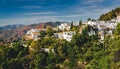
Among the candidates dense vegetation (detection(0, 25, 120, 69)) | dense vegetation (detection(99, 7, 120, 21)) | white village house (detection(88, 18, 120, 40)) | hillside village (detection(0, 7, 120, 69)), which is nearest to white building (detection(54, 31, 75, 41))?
hillside village (detection(0, 7, 120, 69))

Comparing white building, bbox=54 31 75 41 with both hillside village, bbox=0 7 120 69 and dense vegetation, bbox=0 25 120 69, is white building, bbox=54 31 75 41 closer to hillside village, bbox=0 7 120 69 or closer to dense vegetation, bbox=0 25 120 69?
hillside village, bbox=0 7 120 69

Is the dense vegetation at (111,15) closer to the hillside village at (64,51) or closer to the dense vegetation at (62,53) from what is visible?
the hillside village at (64,51)

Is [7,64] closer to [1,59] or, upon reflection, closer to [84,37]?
[1,59]

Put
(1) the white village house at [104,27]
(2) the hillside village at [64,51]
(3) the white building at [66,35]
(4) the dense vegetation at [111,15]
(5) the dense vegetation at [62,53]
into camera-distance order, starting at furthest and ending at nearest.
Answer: (4) the dense vegetation at [111,15], (3) the white building at [66,35], (1) the white village house at [104,27], (2) the hillside village at [64,51], (5) the dense vegetation at [62,53]

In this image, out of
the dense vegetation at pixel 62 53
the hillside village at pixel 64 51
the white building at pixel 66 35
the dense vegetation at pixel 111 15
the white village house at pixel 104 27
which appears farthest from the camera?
the dense vegetation at pixel 111 15

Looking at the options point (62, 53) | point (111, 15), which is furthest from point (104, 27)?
point (62, 53)

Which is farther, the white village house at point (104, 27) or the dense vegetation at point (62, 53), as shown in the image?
the white village house at point (104, 27)

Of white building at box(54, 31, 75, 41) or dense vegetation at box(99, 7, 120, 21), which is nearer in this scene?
white building at box(54, 31, 75, 41)

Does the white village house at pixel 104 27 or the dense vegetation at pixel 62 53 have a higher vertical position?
the white village house at pixel 104 27

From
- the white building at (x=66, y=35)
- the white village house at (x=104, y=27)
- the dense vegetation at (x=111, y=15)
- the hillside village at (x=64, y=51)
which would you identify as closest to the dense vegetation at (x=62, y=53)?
the hillside village at (x=64, y=51)
